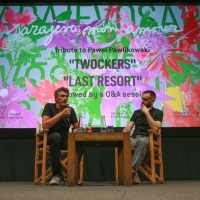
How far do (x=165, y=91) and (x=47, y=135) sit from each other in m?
1.76

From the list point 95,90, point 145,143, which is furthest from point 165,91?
point 145,143

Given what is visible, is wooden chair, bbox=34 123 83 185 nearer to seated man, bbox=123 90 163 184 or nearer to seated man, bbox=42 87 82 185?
seated man, bbox=42 87 82 185

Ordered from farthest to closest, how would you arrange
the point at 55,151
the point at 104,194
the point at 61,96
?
the point at 61,96, the point at 55,151, the point at 104,194

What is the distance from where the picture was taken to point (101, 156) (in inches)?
172

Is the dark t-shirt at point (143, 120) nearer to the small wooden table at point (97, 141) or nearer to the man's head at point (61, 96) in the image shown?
the small wooden table at point (97, 141)

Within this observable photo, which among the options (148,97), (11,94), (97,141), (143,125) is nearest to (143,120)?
(143,125)

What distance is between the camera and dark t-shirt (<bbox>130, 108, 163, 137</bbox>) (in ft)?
11.9

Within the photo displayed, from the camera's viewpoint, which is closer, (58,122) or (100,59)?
(58,122)

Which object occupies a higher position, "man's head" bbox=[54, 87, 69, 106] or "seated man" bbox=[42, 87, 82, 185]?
"man's head" bbox=[54, 87, 69, 106]

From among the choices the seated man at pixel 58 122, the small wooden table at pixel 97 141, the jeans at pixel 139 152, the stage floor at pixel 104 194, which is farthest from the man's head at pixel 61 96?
the stage floor at pixel 104 194

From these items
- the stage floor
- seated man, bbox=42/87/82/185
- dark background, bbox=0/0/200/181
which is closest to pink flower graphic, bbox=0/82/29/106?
dark background, bbox=0/0/200/181

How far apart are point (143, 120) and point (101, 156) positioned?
91 cm

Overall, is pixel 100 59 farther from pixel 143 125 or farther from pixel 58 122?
pixel 58 122

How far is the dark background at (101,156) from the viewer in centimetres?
433
